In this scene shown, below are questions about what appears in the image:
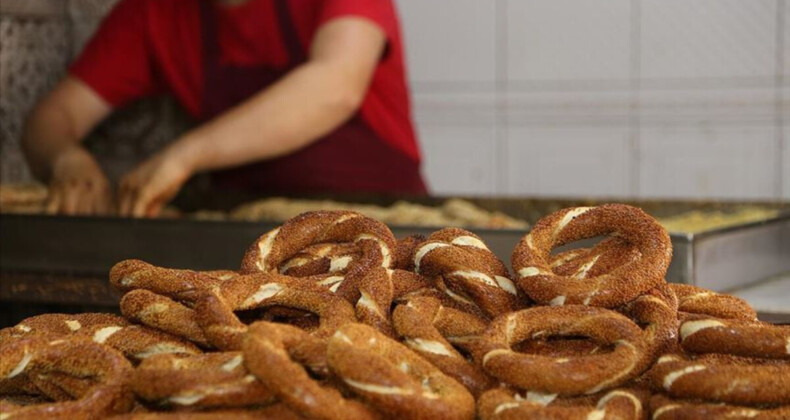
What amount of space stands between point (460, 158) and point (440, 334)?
11.0 feet

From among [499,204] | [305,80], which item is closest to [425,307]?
[499,204]

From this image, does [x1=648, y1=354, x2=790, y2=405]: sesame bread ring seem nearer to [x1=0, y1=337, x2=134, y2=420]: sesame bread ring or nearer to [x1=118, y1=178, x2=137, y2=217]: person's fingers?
[x1=0, y1=337, x2=134, y2=420]: sesame bread ring

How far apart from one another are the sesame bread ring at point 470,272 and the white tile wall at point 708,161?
9.57 feet

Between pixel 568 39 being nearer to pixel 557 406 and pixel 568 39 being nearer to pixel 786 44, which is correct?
pixel 786 44

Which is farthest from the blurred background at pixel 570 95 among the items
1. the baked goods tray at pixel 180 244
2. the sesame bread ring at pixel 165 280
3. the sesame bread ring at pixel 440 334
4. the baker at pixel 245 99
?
the sesame bread ring at pixel 440 334

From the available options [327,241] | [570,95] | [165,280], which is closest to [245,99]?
[570,95]

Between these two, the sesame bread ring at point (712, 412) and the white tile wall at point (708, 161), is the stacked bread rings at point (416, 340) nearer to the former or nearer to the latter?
the sesame bread ring at point (712, 412)

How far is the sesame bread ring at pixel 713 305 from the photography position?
1.00 meters

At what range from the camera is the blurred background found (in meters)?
3.69

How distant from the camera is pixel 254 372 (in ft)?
2.67

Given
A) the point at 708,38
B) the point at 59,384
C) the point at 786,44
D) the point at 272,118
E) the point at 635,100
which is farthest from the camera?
the point at 635,100

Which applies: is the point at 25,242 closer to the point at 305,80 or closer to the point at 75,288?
the point at 75,288

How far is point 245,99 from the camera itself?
3328mm

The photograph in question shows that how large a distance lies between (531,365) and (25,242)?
61.6 inches
